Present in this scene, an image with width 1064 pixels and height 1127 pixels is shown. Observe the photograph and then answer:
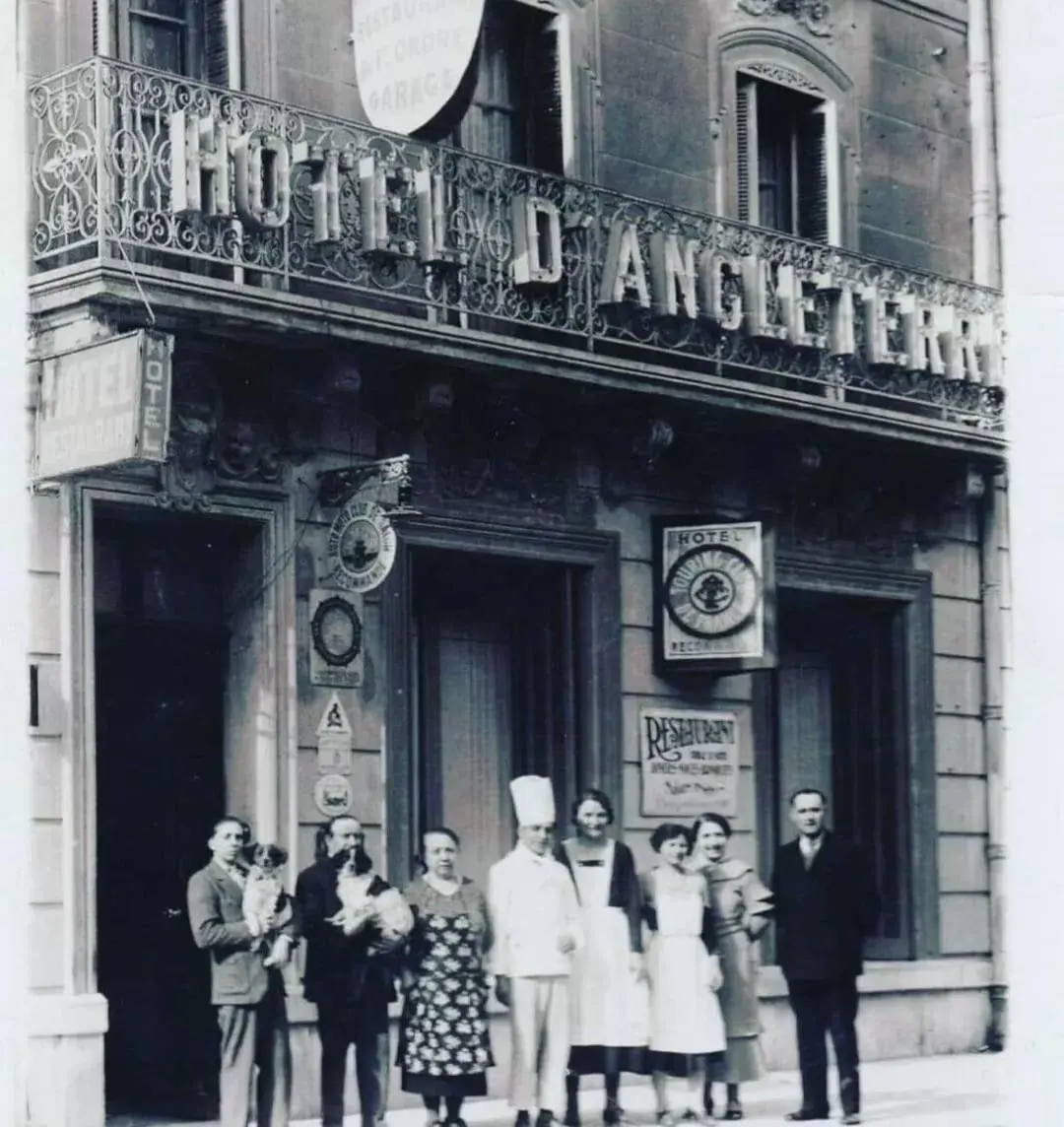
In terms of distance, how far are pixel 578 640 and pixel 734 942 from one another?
285 cm

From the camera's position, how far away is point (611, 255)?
1658cm

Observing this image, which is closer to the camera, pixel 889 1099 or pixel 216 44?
pixel 216 44

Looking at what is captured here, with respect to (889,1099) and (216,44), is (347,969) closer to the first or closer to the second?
(889,1099)

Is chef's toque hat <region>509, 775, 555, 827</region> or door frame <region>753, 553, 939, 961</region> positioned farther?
door frame <region>753, 553, 939, 961</region>

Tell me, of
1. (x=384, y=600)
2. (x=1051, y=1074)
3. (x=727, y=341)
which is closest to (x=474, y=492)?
(x=384, y=600)

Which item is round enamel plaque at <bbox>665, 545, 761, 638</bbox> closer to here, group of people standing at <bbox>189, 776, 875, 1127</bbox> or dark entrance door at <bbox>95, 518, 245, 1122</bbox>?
group of people standing at <bbox>189, 776, 875, 1127</bbox>

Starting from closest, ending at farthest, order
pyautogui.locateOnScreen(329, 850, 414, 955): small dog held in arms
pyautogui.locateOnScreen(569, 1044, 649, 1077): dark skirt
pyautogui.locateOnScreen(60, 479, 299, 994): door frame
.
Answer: pyautogui.locateOnScreen(329, 850, 414, 955): small dog held in arms, pyautogui.locateOnScreen(60, 479, 299, 994): door frame, pyautogui.locateOnScreen(569, 1044, 649, 1077): dark skirt

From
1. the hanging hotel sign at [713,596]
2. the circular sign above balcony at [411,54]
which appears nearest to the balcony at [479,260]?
the circular sign above balcony at [411,54]

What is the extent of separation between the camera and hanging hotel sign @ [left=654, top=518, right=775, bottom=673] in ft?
55.9

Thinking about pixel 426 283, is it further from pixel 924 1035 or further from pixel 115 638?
pixel 924 1035

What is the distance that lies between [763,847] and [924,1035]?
223 cm

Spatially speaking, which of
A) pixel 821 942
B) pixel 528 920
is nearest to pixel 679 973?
pixel 821 942

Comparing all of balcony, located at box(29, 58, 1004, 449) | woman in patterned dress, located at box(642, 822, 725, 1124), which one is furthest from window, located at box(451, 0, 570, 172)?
woman in patterned dress, located at box(642, 822, 725, 1124)

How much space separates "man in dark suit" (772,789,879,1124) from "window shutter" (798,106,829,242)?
627cm
